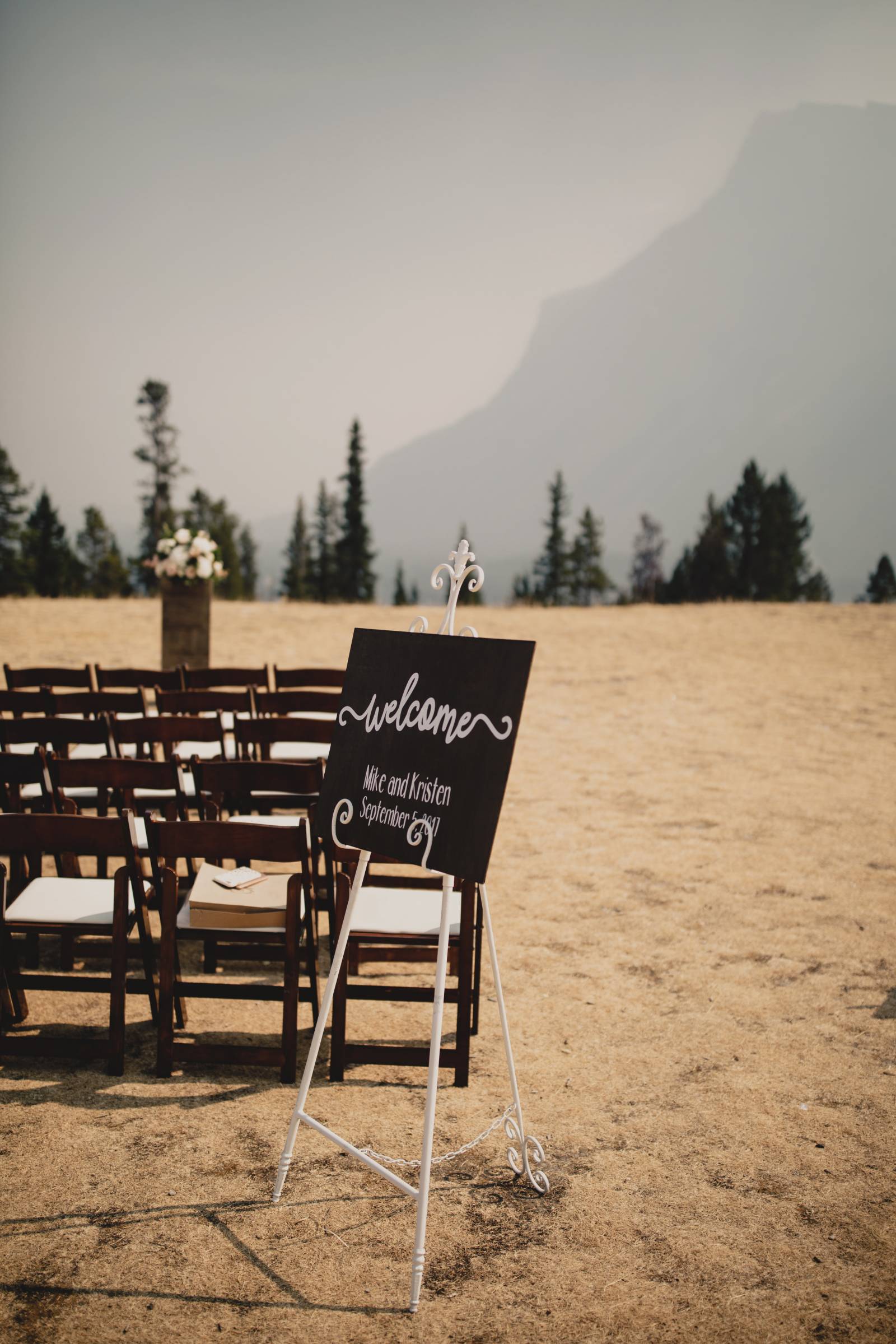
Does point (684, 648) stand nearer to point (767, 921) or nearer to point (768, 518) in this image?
point (767, 921)

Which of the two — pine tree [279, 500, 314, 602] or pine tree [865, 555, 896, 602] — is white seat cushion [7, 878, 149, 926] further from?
pine tree [279, 500, 314, 602]

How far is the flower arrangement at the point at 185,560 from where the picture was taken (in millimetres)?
10789

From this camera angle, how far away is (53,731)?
5.82 metres

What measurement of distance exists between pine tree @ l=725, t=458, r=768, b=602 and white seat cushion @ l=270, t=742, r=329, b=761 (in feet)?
228

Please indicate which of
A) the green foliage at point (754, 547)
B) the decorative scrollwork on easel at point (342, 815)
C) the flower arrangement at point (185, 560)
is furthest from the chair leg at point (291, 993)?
the green foliage at point (754, 547)

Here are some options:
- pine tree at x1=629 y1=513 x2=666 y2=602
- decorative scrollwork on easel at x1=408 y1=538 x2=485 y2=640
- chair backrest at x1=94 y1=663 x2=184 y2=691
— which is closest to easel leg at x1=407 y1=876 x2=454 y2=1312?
decorative scrollwork on easel at x1=408 y1=538 x2=485 y2=640

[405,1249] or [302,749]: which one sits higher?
[302,749]

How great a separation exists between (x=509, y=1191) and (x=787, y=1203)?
88 cm

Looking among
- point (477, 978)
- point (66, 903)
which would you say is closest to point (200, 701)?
point (66, 903)

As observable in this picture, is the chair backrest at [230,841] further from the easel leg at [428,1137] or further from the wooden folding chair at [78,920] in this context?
the easel leg at [428,1137]

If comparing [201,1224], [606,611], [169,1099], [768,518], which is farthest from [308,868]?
[768,518]

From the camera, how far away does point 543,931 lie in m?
5.29

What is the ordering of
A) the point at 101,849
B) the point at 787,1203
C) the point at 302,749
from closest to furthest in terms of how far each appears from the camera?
1. the point at 787,1203
2. the point at 101,849
3. the point at 302,749

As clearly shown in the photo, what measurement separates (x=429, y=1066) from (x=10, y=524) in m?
71.9
